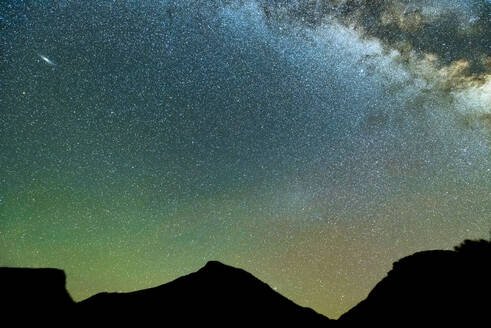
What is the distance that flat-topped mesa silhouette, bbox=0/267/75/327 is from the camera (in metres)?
17.8

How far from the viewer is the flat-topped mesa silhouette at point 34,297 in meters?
17.8

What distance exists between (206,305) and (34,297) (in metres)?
10.6

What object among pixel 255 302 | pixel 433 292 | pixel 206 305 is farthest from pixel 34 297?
pixel 433 292

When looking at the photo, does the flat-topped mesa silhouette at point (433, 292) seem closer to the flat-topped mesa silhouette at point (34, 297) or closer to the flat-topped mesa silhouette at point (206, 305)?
the flat-topped mesa silhouette at point (206, 305)

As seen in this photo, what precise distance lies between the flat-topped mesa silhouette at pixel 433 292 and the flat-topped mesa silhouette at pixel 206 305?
3689mm

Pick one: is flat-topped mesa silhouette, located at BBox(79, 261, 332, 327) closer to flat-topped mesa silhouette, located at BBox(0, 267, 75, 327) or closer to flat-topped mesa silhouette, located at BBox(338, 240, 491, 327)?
flat-topped mesa silhouette, located at BBox(0, 267, 75, 327)

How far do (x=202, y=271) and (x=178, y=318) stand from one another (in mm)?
5552

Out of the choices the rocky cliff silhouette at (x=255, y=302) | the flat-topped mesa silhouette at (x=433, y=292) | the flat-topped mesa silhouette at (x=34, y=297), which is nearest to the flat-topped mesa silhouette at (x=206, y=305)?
the rocky cliff silhouette at (x=255, y=302)

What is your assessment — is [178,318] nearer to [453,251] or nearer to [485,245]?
[453,251]

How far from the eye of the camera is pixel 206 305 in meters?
20.7

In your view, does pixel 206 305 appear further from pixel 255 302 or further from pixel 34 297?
pixel 34 297

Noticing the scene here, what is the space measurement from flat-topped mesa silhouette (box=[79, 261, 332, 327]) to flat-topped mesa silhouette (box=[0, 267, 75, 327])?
137 cm

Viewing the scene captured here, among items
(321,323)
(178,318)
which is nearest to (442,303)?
(321,323)

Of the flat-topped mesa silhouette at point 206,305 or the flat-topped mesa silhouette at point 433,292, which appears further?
the flat-topped mesa silhouette at point 206,305
